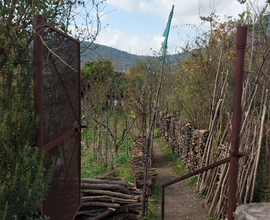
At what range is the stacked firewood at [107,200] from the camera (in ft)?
16.5

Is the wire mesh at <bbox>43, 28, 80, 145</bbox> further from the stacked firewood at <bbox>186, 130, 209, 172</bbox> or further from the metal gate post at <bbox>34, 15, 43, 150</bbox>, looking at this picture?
the stacked firewood at <bbox>186, 130, 209, 172</bbox>

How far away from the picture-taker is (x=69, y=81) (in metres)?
3.23

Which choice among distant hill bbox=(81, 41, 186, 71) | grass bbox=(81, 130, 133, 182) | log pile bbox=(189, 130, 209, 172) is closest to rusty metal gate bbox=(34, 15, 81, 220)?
distant hill bbox=(81, 41, 186, 71)

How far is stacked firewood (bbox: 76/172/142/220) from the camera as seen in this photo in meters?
5.04

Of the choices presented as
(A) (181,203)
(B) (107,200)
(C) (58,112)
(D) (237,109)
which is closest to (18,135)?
(C) (58,112)

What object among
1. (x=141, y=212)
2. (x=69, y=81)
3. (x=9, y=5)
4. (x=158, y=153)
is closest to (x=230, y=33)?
(x=158, y=153)

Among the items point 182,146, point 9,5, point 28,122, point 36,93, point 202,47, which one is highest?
point 202,47

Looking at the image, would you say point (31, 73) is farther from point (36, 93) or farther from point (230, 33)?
point (230, 33)

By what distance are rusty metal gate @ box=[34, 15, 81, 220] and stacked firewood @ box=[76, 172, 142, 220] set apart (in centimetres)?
132

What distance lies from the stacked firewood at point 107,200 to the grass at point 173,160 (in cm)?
420

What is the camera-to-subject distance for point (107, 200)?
517cm

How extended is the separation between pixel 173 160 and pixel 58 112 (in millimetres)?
8947

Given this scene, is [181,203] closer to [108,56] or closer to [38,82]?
[38,82]

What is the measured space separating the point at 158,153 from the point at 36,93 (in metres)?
10.8
